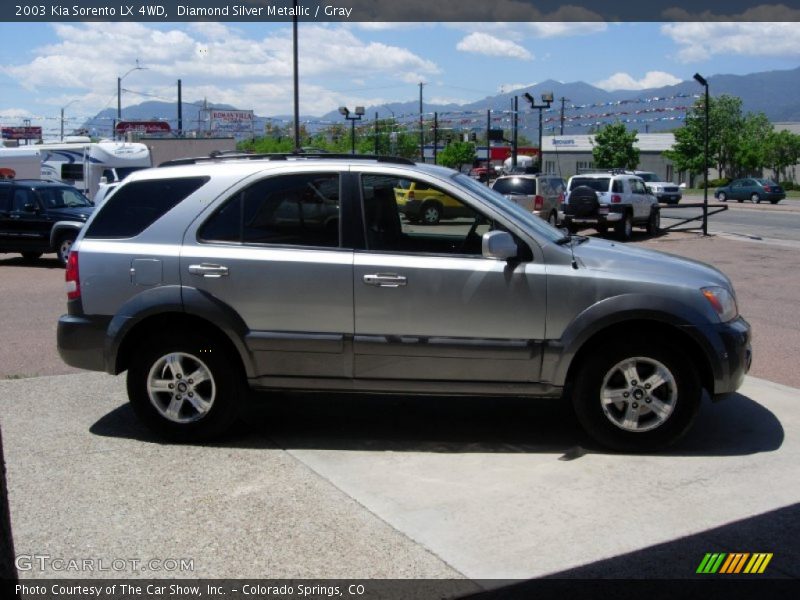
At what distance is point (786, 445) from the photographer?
581 centimetres

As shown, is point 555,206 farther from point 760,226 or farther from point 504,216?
point 504,216

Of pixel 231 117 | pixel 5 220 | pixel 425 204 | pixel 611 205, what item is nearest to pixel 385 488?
pixel 425 204

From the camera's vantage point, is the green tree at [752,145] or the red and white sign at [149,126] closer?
the red and white sign at [149,126]

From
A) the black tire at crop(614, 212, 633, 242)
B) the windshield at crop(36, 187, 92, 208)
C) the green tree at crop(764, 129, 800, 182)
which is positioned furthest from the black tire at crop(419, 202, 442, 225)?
the green tree at crop(764, 129, 800, 182)

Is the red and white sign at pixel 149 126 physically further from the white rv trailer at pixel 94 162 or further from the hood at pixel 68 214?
the hood at pixel 68 214

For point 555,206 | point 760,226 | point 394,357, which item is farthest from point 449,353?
point 760,226

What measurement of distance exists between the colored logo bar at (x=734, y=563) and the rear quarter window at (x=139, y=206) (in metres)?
3.89

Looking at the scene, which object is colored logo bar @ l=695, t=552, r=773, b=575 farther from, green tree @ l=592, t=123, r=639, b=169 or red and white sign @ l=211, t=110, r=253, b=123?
red and white sign @ l=211, t=110, r=253, b=123

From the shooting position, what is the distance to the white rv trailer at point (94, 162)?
29.5 meters

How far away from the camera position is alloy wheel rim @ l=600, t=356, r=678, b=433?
18.3 feet

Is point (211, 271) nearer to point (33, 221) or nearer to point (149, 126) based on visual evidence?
point (33, 221)

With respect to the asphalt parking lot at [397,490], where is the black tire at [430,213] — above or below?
above

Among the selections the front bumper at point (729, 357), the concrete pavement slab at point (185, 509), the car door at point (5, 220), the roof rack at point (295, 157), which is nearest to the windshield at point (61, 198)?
the car door at point (5, 220)

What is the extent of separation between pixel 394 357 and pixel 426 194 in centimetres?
106
